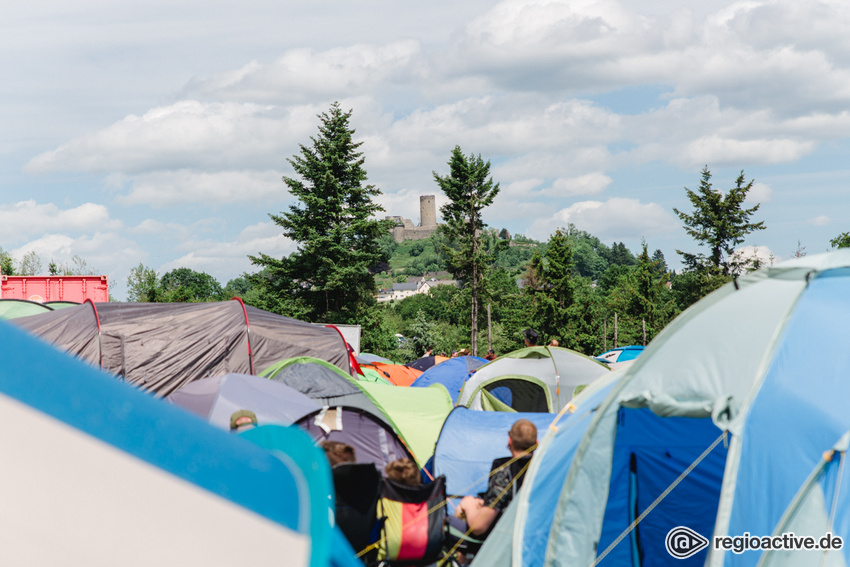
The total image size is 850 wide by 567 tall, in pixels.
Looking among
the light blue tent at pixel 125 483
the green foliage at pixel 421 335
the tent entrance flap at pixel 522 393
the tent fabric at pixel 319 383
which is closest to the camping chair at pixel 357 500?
the tent fabric at pixel 319 383

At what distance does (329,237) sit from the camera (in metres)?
32.9

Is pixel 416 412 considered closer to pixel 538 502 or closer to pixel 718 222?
pixel 538 502

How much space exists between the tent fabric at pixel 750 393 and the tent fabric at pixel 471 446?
7.84 feet

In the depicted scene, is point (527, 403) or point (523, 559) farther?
point (527, 403)

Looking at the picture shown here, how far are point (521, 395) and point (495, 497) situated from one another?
6.06 metres

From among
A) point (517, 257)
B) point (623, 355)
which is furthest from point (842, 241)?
point (517, 257)

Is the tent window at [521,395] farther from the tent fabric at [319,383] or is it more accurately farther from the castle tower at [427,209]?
the castle tower at [427,209]

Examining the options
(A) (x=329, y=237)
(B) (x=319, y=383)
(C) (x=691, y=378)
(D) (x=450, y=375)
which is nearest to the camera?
(C) (x=691, y=378)

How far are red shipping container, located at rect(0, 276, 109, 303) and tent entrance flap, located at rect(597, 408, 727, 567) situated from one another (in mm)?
18170

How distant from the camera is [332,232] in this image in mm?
33344

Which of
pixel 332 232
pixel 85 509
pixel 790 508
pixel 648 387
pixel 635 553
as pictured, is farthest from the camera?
pixel 332 232

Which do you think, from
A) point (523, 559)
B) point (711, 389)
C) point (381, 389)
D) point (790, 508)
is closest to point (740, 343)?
point (711, 389)

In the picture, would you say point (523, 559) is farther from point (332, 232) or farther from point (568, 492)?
point (332, 232)

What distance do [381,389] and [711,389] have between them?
22.0 feet
